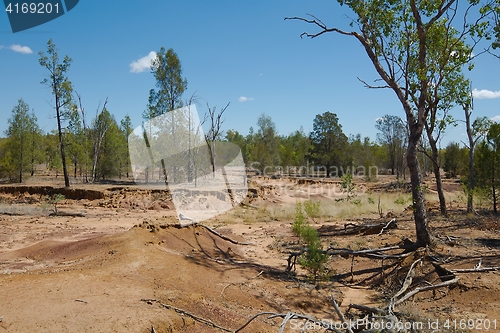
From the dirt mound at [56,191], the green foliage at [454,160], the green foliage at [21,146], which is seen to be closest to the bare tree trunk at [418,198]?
the dirt mound at [56,191]

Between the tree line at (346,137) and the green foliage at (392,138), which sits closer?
the tree line at (346,137)

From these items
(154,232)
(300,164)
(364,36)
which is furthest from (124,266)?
(300,164)

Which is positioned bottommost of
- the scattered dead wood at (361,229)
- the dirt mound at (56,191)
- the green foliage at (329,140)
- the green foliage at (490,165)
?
the scattered dead wood at (361,229)

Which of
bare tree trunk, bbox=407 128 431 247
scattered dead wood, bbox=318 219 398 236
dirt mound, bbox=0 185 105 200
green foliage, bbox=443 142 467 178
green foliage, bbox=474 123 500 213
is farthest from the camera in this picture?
green foliage, bbox=443 142 467 178

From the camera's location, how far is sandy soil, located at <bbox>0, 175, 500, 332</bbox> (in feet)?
15.3

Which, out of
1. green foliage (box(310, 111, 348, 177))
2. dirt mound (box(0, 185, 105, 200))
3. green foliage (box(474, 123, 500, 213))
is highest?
green foliage (box(310, 111, 348, 177))

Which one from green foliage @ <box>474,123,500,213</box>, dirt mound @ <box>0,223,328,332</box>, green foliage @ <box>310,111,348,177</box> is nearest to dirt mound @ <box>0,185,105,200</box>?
dirt mound @ <box>0,223,328,332</box>

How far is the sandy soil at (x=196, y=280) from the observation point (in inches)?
184

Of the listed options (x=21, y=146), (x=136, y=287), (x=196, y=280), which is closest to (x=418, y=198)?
(x=196, y=280)

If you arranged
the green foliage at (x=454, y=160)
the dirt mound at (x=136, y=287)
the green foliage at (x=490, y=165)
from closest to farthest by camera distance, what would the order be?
1. the dirt mound at (x=136, y=287)
2. the green foliage at (x=490, y=165)
3. the green foliage at (x=454, y=160)

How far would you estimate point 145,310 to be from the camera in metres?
4.74

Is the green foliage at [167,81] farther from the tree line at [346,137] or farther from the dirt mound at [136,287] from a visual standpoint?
the dirt mound at [136,287]

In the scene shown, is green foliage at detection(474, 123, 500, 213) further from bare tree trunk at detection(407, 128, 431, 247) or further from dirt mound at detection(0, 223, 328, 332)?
dirt mound at detection(0, 223, 328, 332)

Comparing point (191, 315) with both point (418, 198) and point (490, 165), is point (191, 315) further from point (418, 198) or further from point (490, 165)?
point (490, 165)
